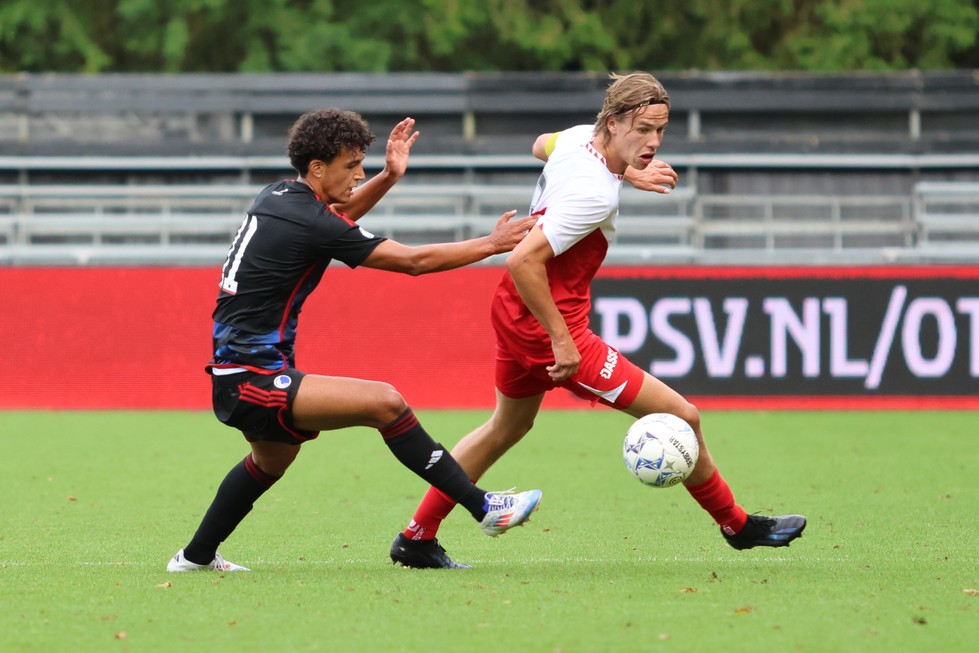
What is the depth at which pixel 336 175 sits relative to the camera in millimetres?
5715

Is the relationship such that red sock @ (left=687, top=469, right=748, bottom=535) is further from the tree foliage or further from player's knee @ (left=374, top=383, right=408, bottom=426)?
the tree foliage

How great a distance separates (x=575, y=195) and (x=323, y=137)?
1054 mm

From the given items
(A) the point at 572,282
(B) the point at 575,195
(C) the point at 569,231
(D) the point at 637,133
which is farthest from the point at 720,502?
(D) the point at 637,133

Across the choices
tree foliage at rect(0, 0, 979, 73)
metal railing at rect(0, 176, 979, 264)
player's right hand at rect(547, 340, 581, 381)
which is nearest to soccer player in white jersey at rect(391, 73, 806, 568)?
player's right hand at rect(547, 340, 581, 381)

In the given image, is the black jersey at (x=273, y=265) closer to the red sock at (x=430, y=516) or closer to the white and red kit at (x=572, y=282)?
the white and red kit at (x=572, y=282)

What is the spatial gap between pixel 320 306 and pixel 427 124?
685 cm

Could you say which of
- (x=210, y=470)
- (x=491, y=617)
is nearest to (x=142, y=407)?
(x=210, y=470)

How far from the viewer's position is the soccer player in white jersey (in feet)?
18.2

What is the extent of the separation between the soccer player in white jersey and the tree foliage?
62.8 feet

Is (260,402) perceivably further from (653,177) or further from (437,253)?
(653,177)

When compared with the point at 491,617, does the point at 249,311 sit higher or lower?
higher

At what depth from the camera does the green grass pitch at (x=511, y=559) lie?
4.59m

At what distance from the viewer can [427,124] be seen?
21125mm

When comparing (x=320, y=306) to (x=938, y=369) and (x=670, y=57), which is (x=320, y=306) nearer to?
(x=938, y=369)
